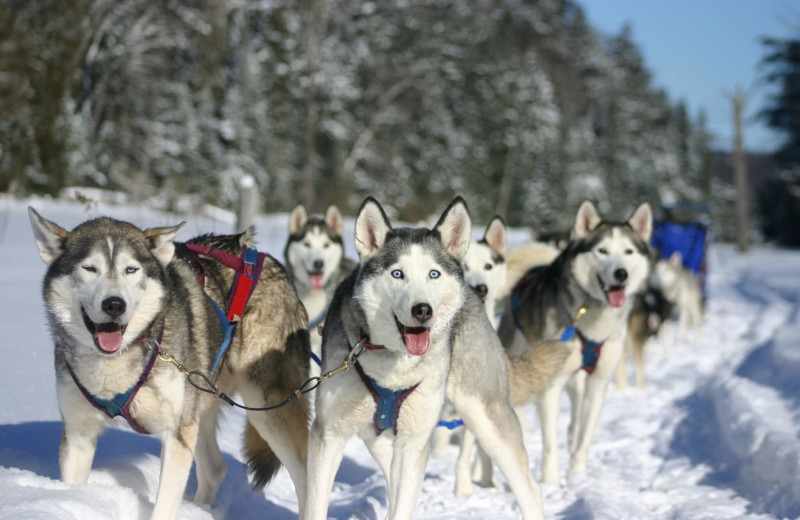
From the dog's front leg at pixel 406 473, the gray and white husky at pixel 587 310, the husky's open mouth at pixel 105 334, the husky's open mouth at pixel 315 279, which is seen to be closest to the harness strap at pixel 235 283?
the husky's open mouth at pixel 105 334

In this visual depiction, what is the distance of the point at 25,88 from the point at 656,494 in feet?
37.2

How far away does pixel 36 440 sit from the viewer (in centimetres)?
361

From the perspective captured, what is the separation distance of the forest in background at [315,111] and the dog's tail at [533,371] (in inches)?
251

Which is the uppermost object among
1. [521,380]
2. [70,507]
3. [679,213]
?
[679,213]

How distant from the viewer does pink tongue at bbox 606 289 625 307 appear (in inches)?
200

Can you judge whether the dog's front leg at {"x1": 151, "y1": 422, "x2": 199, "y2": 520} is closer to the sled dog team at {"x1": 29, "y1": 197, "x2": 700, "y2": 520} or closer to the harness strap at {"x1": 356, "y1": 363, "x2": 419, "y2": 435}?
the sled dog team at {"x1": 29, "y1": 197, "x2": 700, "y2": 520}

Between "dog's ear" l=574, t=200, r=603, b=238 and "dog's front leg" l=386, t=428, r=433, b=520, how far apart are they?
2726 millimetres

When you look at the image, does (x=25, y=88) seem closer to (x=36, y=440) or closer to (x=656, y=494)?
(x=36, y=440)

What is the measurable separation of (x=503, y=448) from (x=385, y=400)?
0.78m

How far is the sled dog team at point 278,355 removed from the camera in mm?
2848

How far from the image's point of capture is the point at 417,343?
2.87 metres

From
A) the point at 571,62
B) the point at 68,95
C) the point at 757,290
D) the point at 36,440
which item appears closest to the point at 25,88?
the point at 68,95

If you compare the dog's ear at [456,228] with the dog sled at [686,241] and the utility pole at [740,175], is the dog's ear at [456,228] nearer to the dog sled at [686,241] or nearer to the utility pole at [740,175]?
the dog sled at [686,241]

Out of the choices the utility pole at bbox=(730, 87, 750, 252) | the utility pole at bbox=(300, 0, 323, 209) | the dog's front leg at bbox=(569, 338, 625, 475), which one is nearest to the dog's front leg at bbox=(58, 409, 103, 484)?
the dog's front leg at bbox=(569, 338, 625, 475)
